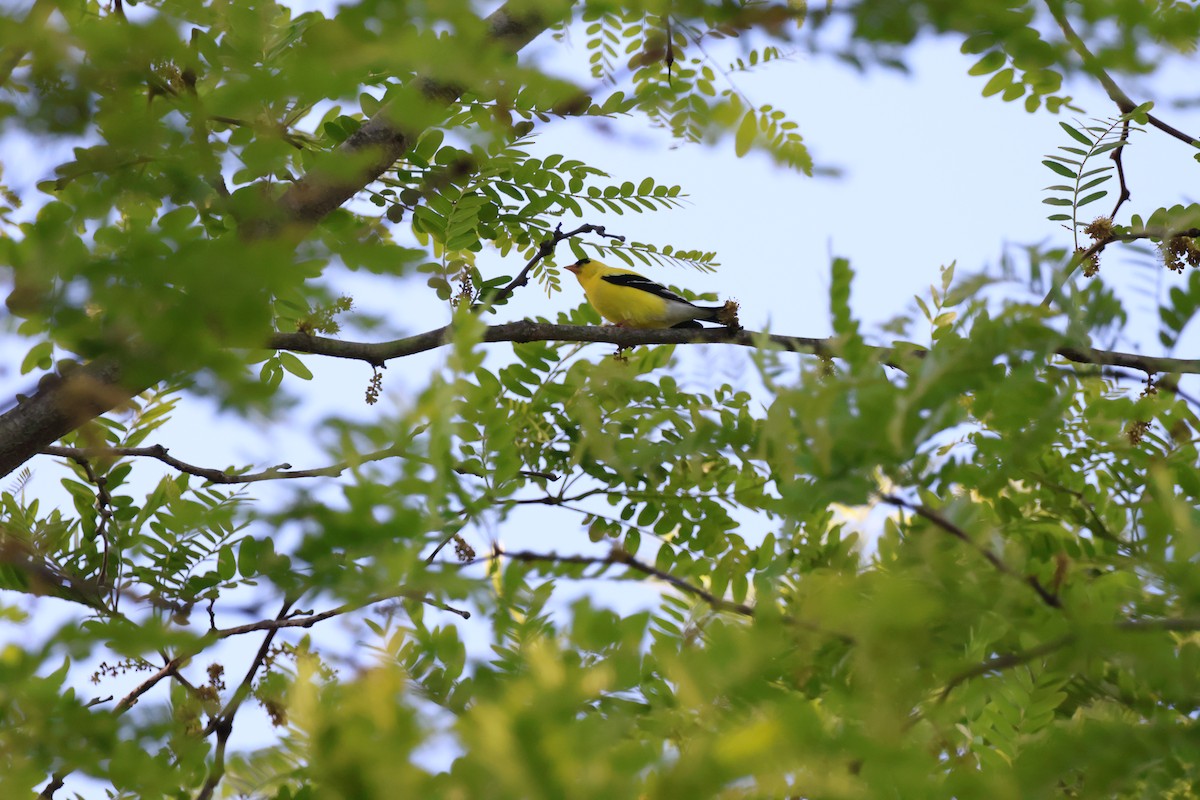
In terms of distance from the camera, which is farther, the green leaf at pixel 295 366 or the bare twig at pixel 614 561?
the green leaf at pixel 295 366

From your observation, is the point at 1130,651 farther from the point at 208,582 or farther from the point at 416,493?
the point at 208,582

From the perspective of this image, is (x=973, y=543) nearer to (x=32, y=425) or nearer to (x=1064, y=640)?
(x=1064, y=640)

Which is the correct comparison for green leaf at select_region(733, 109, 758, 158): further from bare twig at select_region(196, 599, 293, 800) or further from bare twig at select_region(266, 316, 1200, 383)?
bare twig at select_region(196, 599, 293, 800)

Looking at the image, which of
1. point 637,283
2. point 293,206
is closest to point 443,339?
point 293,206

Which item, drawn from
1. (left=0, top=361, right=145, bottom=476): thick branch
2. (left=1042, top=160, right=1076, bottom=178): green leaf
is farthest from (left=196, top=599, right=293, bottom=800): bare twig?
(left=1042, top=160, right=1076, bottom=178): green leaf

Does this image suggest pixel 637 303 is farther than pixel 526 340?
Yes

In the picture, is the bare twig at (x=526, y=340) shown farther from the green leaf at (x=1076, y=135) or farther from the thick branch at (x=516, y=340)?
the green leaf at (x=1076, y=135)

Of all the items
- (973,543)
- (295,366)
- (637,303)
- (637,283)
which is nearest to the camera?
(973,543)

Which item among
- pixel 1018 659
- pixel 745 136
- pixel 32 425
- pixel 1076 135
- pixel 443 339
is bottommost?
pixel 1018 659

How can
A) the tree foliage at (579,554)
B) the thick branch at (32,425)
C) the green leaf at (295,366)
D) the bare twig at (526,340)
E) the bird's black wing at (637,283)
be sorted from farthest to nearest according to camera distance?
the bird's black wing at (637,283) → the green leaf at (295,366) → the bare twig at (526,340) → the thick branch at (32,425) → the tree foliage at (579,554)

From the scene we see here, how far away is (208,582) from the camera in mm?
3088

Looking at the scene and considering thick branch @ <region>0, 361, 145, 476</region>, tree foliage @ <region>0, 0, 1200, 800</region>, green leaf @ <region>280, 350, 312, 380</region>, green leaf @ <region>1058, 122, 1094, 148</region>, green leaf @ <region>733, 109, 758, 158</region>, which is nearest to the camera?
tree foliage @ <region>0, 0, 1200, 800</region>

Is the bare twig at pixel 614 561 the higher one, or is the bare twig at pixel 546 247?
the bare twig at pixel 546 247

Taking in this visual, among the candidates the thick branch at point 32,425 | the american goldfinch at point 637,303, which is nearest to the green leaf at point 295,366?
the thick branch at point 32,425
